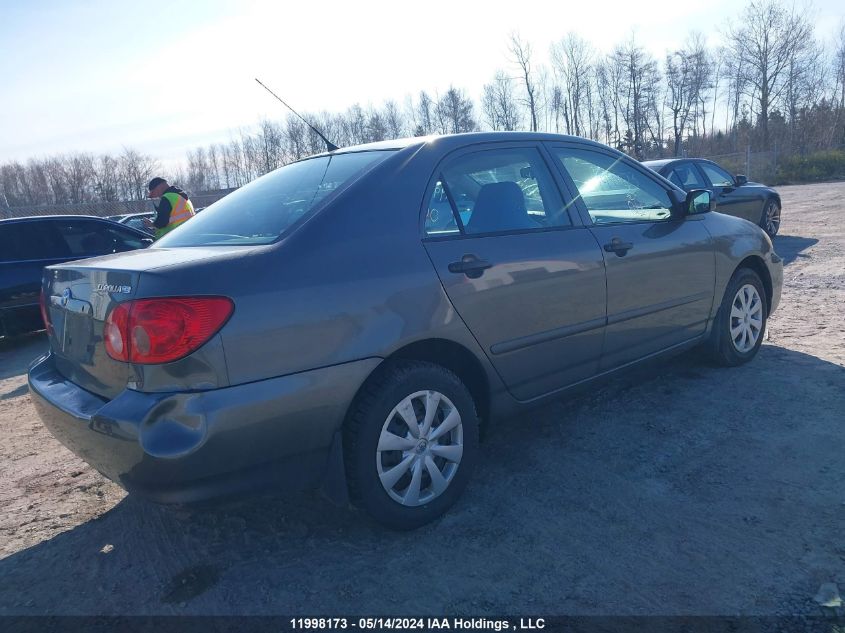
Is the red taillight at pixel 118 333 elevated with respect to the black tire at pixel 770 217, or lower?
elevated

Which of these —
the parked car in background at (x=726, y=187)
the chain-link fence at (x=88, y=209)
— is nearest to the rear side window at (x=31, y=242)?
the parked car in background at (x=726, y=187)

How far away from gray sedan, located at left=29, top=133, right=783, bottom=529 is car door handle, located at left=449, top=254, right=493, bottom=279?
11mm

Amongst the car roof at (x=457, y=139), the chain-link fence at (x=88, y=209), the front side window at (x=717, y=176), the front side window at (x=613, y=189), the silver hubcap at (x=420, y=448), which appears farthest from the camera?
the chain-link fence at (x=88, y=209)

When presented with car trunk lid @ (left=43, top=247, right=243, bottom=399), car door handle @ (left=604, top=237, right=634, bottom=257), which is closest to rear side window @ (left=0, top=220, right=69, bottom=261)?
car trunk lid @ (left=43, top=247, right=243, bottom=399)

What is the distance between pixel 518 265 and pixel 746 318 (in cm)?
244

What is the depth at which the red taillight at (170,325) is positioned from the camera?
2.20 meters

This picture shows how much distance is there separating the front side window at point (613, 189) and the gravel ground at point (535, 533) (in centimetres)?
121

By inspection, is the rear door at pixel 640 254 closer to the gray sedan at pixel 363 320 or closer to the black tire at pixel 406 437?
the gray sedan at pixel 363 320

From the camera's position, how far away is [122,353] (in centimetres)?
228

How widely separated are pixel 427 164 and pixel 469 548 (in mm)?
1747

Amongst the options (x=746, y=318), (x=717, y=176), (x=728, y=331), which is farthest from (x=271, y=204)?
(x=717, y=176)

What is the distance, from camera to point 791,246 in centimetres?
1005

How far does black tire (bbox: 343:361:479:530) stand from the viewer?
2.57m

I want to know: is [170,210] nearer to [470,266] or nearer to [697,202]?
[470,266]
